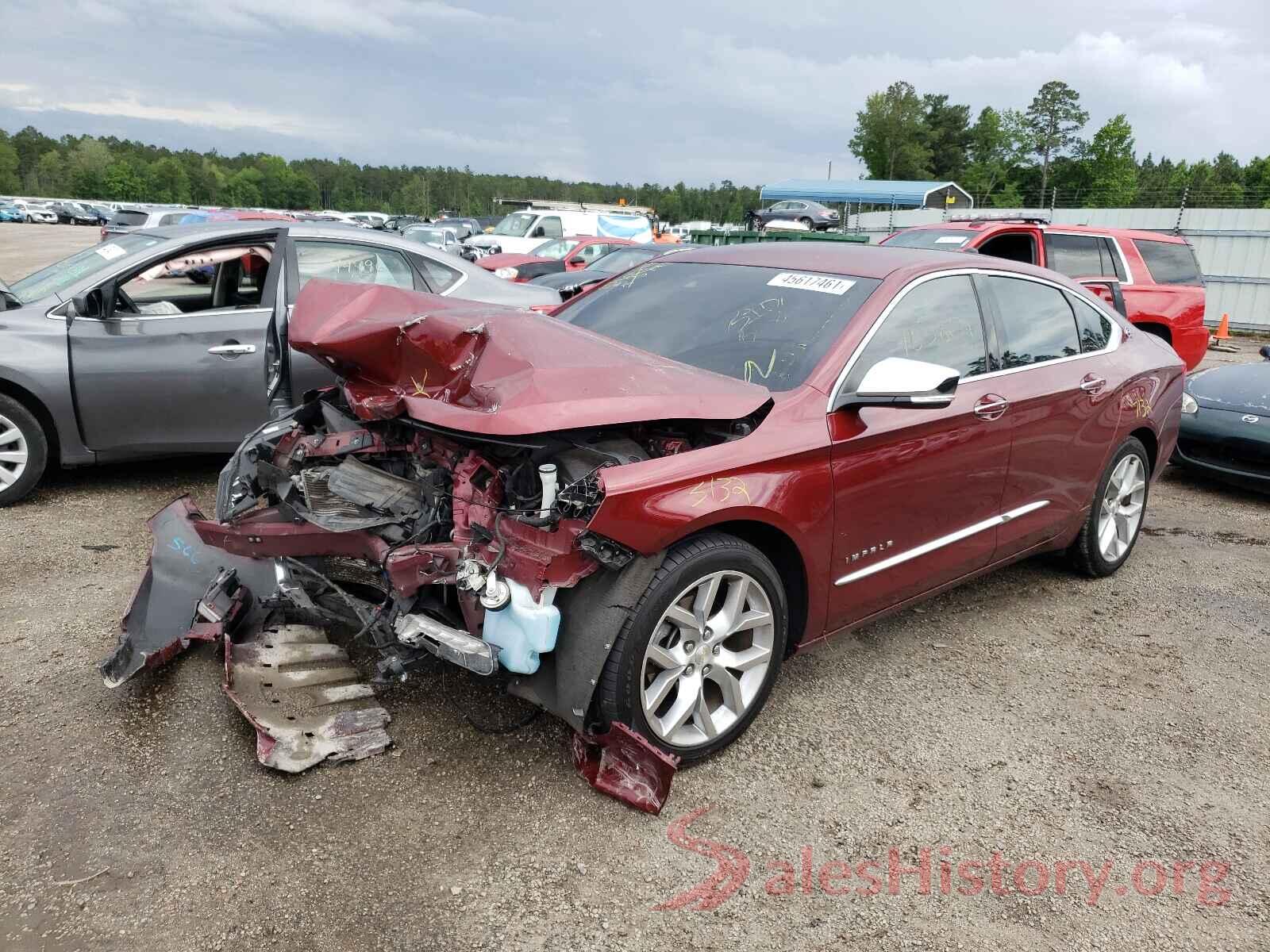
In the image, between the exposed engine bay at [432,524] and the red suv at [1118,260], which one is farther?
the red suv at [1118,260]

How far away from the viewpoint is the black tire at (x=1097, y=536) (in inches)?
175

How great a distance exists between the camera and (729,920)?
2295mm

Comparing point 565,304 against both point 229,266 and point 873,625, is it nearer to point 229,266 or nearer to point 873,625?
point 873,625

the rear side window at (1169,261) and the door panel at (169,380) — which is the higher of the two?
the rear side window at (1169,261)

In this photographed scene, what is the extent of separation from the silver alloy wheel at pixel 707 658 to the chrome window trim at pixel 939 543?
41 cm

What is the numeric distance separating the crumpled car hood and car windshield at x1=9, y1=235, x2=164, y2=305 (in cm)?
259

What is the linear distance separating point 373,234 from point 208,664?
3288 mm

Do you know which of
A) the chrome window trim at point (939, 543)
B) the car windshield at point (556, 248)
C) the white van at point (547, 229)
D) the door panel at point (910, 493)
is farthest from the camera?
the white van at point (547, 229)

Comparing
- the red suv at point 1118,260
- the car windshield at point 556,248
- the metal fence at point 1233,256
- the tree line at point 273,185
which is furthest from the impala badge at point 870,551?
the tree line at point 273,185

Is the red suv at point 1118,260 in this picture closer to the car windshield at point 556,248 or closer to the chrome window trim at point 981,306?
the chrome window trim at point 981,306

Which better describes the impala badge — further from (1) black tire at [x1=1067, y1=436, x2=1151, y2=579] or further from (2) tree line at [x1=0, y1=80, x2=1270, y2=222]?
(2) tree line at [x1=0, y1=80, x2=1270, y2=222]

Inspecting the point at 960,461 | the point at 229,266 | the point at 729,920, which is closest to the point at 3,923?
the point at 729,920

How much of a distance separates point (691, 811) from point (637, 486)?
3.40 ft

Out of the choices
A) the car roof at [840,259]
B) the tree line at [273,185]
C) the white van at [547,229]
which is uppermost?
the tree line at [273,185]
